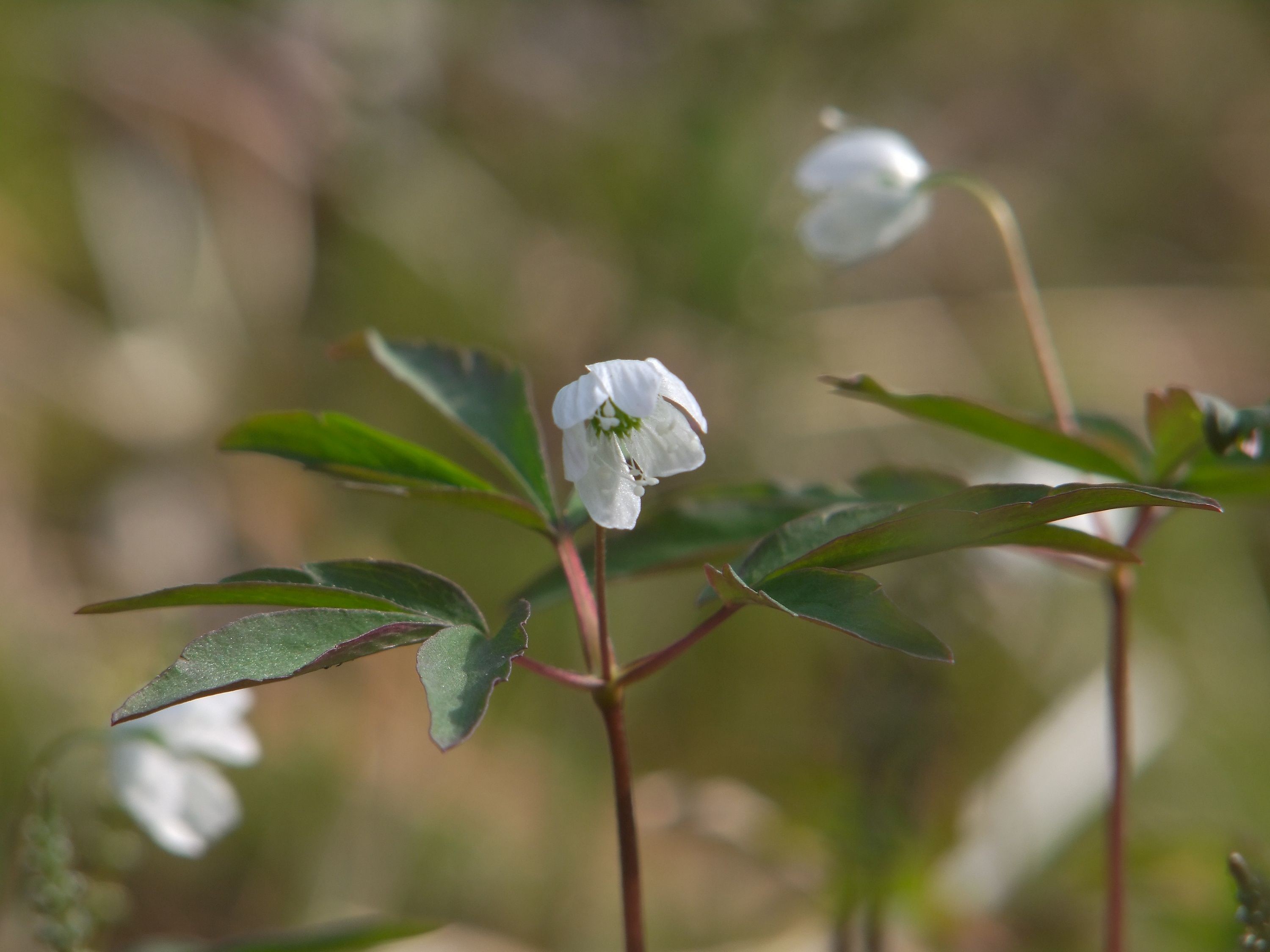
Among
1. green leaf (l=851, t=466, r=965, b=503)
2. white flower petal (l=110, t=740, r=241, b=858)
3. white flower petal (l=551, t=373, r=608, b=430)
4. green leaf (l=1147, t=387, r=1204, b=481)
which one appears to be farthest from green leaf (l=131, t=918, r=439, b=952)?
green leaf (l=1147, t=387, r=1204, b=481)

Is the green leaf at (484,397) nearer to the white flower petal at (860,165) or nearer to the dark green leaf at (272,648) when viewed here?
Result: the dark green leaf at (272,648)

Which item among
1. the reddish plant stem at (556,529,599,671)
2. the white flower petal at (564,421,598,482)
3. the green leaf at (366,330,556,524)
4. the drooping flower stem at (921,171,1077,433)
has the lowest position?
the reddish plant stem at (556,529,599,671)

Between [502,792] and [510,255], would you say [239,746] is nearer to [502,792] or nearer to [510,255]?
[502,792]

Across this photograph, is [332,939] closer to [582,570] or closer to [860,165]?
[582,570]

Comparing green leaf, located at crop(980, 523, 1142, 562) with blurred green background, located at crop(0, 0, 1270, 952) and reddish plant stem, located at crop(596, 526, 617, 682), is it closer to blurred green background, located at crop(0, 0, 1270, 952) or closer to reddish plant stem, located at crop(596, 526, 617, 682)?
reddish plant stem, located at crop(596, 526, 617, 682)

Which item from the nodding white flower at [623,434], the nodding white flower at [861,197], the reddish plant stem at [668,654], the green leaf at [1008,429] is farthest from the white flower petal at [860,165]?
the reddish plant stem at [668,654]

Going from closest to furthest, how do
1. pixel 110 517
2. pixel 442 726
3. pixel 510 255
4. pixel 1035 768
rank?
1. pixel 442 726
2. pixel 1035 768
3. pixel 110 517
4. pixel 510 255

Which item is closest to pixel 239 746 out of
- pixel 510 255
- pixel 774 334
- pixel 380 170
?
pixel 774 334
